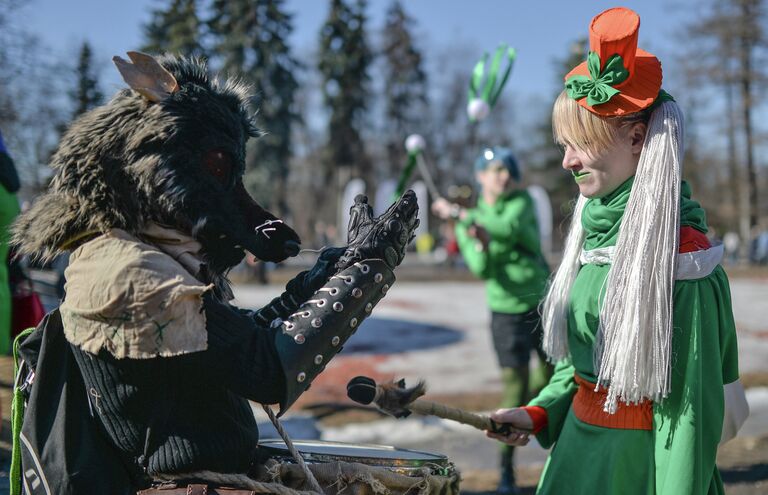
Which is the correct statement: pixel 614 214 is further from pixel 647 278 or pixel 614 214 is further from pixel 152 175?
pixel 152 175

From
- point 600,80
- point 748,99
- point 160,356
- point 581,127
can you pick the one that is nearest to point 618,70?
point 600,80

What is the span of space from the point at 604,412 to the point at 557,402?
0.29m

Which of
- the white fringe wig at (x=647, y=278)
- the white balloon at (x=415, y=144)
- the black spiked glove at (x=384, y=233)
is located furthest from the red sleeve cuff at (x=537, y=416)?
the white balloon at (x=415, y=144)

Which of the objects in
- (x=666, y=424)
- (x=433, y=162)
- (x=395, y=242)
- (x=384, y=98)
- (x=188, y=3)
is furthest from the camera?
(x=433, y=162)

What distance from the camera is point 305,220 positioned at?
46188 millimetres

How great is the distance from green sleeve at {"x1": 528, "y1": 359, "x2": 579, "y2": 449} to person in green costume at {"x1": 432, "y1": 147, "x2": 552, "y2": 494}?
2.16m

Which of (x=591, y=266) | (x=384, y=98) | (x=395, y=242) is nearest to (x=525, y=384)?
(x=591, y=266)

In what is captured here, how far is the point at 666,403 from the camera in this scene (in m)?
1.79

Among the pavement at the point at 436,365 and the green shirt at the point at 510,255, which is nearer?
the green shirt at the point at 510,255

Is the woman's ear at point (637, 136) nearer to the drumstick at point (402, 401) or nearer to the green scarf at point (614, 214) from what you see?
the green scarf at point (614, 214)

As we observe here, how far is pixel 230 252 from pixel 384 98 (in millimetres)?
38242

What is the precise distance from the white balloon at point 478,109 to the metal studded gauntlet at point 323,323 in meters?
3.71

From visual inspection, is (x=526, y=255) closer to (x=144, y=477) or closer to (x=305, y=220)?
(x=144, y=477)

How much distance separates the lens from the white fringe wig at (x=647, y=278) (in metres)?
1.75
